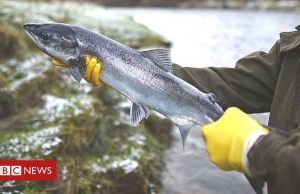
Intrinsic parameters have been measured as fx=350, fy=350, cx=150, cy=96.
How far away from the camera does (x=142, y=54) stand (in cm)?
293

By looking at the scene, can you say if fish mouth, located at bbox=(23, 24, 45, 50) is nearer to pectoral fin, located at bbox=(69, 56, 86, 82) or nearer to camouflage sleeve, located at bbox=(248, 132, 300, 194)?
pectoral fin, located at bbox=(69, 56, 86, 82)

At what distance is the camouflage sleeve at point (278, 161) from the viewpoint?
2.00m

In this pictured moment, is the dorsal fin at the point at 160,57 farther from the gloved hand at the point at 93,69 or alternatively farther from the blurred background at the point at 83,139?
the blurred background at the point at 83,139

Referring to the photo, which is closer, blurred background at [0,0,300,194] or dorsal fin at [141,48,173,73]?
dorsal fin at [141,48,173,73]

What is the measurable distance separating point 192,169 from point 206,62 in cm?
790

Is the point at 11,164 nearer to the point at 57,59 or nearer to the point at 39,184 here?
the point at 39,184

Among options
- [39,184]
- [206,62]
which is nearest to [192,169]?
[39,184]

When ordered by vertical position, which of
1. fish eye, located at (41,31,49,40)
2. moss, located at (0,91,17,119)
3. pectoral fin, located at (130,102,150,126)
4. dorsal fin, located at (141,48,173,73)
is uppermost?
fish eye, located at (41,31,49,40)

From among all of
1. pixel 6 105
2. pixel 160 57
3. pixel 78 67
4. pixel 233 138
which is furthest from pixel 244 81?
pixel 6 105

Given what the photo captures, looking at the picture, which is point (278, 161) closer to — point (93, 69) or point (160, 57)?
point (160, 57)

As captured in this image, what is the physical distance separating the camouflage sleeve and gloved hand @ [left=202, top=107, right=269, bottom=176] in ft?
0.16

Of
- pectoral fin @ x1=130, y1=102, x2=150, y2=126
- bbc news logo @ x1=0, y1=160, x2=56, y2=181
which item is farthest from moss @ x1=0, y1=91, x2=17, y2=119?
pectoral fin @ x1=130, y1=102, x2=150, y2=126

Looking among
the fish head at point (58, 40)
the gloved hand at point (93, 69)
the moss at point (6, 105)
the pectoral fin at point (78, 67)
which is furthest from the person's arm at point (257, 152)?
the moss at point (6, 105)

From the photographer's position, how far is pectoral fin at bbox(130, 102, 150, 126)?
2840 millimetres
